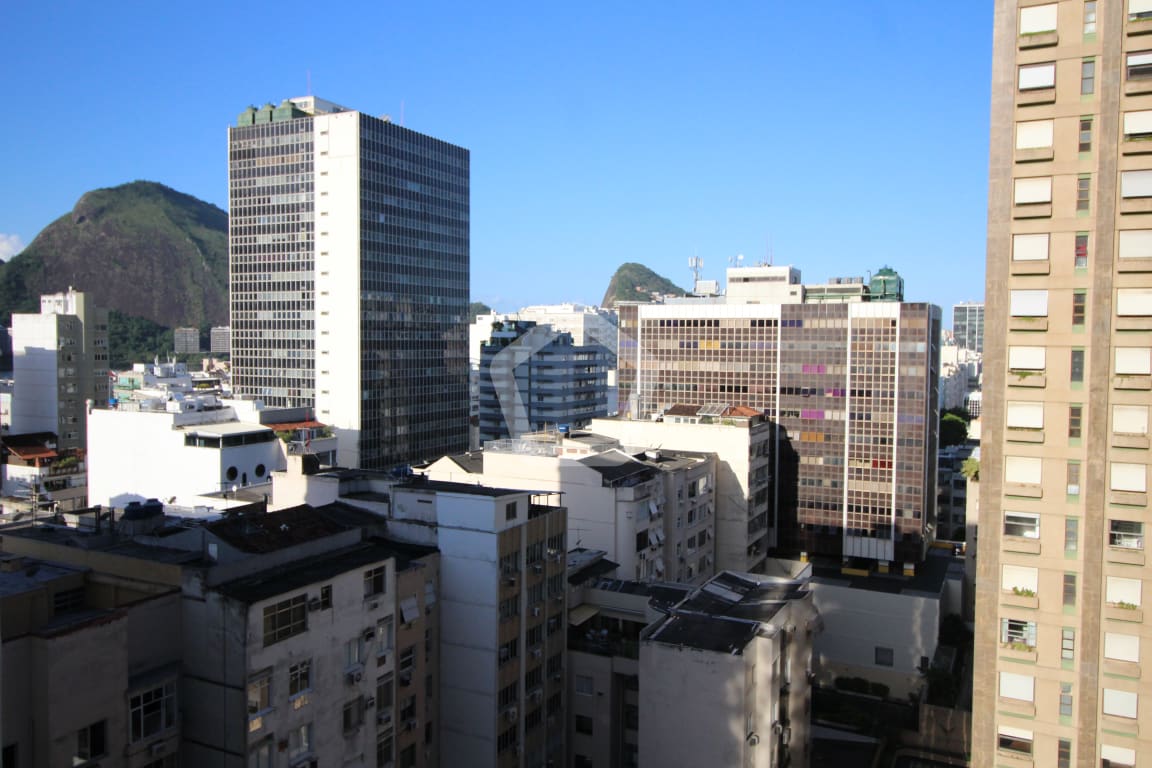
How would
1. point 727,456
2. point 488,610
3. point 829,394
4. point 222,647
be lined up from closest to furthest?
point 222,647 < point 488,610 < point 727,456 < point 829,394

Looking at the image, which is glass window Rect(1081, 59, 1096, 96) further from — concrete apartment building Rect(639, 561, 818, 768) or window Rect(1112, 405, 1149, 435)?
concrete apartment building Rect(639, 561, 818, 768)

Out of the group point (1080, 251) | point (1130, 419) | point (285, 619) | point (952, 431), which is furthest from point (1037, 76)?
point (952, 431)

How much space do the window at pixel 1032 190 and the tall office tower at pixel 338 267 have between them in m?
66.1

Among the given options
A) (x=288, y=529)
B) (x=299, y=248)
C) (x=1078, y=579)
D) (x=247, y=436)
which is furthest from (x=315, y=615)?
(x=299, y=248)

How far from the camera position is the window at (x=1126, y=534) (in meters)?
17.9

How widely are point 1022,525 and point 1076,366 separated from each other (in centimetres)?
346

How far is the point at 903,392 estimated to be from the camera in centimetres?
5675

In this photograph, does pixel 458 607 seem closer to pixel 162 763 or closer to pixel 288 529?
pixel 288 529

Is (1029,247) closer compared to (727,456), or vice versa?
(1029,247)

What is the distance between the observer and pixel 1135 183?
1783 cm

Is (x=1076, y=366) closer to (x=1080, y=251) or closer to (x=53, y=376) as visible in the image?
(x=1080, y=251)

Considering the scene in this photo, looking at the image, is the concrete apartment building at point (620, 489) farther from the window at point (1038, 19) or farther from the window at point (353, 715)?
the window at point (1038, 19)

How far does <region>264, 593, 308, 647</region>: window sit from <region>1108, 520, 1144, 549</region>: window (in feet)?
56.3

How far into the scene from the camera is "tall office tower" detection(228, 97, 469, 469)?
78500mm
